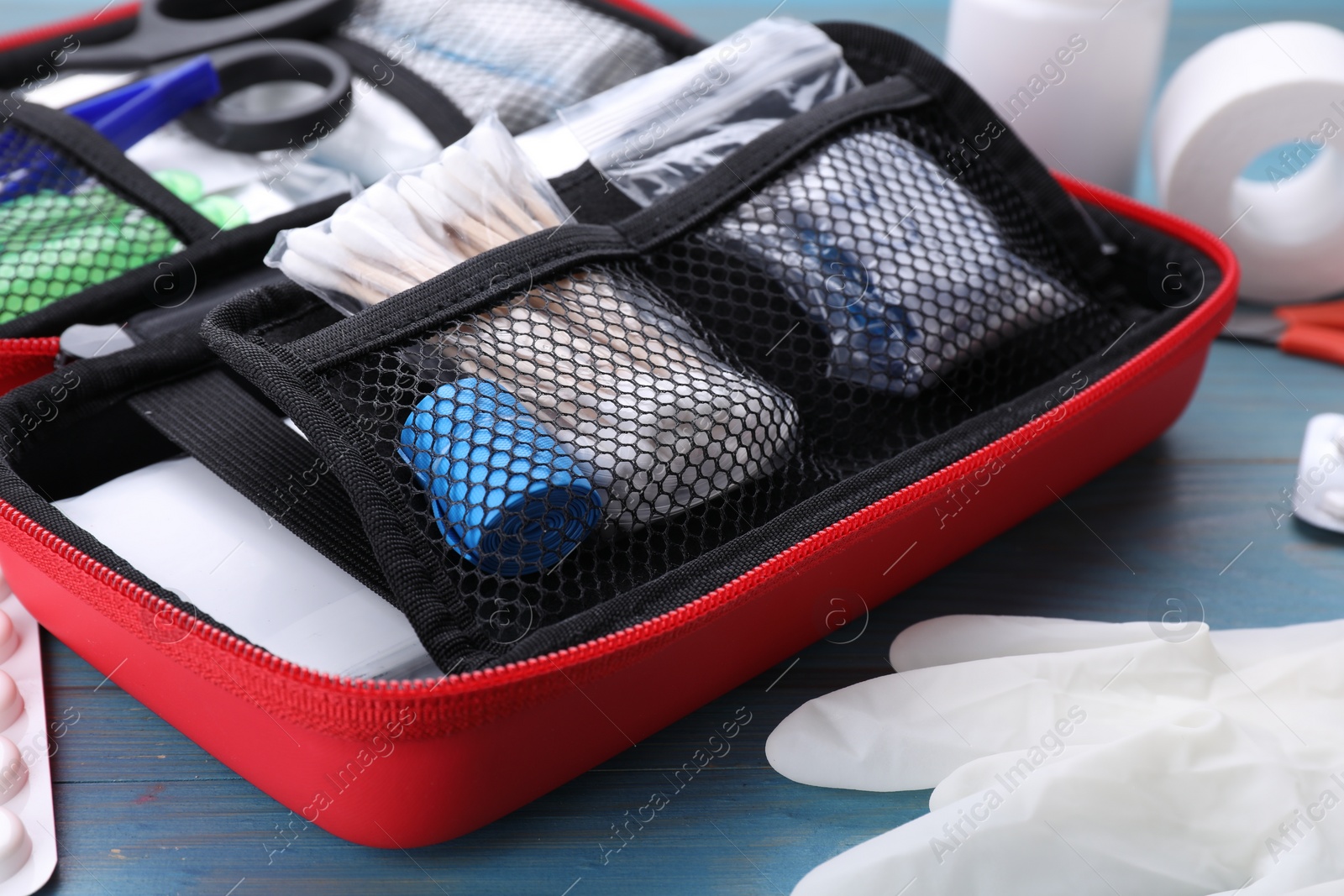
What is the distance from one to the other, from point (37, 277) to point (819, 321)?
409 mm

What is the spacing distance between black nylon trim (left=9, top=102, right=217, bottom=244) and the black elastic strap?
0.49 ft

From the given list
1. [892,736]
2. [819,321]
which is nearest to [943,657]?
[892,736]

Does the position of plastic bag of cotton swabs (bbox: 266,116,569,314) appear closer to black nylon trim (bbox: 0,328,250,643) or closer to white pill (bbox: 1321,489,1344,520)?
black nylon trim (bbox: 0,328,250,643)

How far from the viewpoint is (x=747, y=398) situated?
58 centimetres

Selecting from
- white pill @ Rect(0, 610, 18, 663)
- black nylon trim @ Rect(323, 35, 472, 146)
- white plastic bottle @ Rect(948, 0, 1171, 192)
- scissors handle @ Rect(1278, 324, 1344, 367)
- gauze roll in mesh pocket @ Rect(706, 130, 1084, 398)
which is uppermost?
white plastic bottle @ Rect(948, 0, 1171, 192)

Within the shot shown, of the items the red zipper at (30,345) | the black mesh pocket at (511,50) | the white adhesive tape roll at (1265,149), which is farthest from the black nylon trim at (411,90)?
the white adhesive tape roll at (1265,149)

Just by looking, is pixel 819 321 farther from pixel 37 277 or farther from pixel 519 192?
pixel 37 277

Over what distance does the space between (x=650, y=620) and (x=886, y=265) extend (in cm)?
24

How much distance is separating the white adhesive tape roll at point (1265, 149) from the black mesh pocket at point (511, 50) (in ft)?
1.19

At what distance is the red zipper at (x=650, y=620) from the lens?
18.1 inches

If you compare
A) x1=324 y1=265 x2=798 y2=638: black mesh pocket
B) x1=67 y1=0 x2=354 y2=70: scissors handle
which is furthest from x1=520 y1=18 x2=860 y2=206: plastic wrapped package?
x1=67 y1=0 x2=354 y2=70: scissors handle

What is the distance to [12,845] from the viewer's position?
51 centimetres

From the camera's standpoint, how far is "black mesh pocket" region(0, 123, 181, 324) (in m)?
0.69

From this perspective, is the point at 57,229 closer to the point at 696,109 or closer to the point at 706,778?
the point at 696,109
